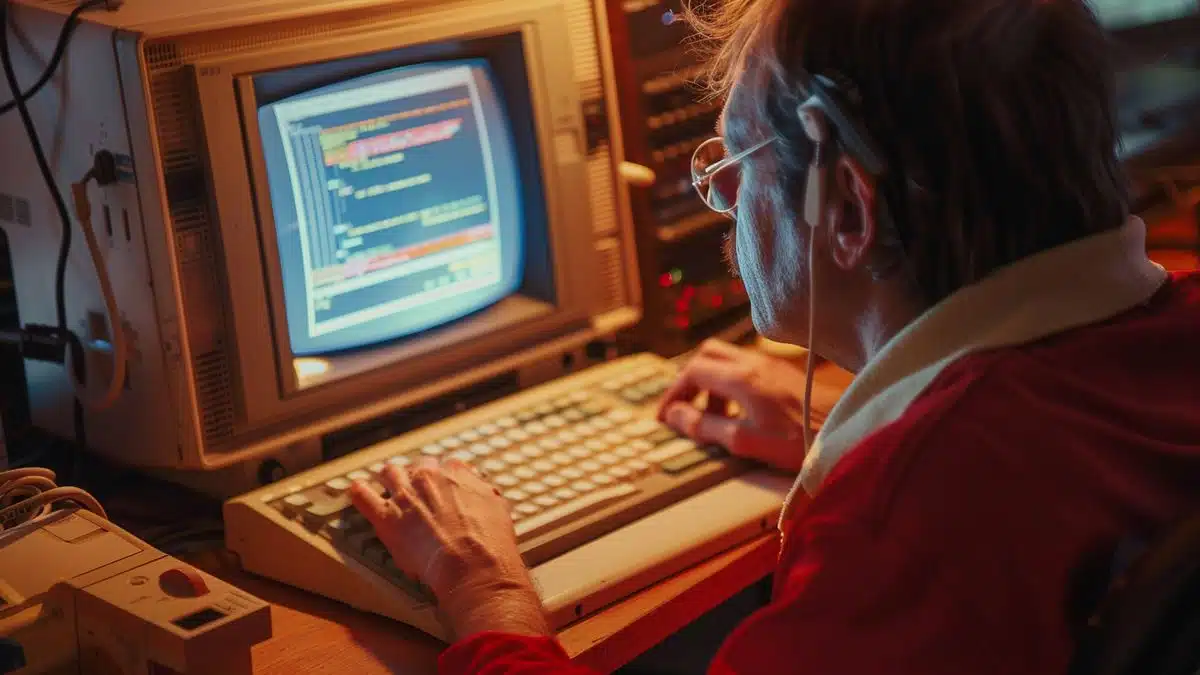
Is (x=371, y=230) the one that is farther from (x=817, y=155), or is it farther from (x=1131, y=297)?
(x=1131, y=297)

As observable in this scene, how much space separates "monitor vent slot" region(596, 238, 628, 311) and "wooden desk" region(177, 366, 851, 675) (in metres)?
0.41

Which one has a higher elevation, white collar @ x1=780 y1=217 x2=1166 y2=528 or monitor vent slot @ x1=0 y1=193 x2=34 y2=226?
monitor vent slot @ x1=0 y1=193 x2=34 y2=226

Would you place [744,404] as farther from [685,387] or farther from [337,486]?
[337,486]

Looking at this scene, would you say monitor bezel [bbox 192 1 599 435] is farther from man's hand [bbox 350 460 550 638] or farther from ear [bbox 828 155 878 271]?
ear [bbox 828 155 878 271]

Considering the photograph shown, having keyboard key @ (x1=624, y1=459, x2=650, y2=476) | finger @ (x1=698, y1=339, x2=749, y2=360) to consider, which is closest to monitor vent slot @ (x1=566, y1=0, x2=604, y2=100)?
finger @ (x1=698, y1=339, x2=749, y2=360)

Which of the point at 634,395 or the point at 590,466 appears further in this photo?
→ the point at 634,395

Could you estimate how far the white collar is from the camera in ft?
2.95

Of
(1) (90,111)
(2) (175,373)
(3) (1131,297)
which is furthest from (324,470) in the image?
(3) (1131,297)

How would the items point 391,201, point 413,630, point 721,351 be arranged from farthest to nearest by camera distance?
point 721,351, point 391,201, point 413,630

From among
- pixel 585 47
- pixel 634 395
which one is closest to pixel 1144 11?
pixel 585 47

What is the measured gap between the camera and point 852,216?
3.19 ft

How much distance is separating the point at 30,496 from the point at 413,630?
33cm

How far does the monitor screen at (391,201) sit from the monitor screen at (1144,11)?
0.93 m

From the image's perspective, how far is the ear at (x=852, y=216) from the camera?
937 millimetres
